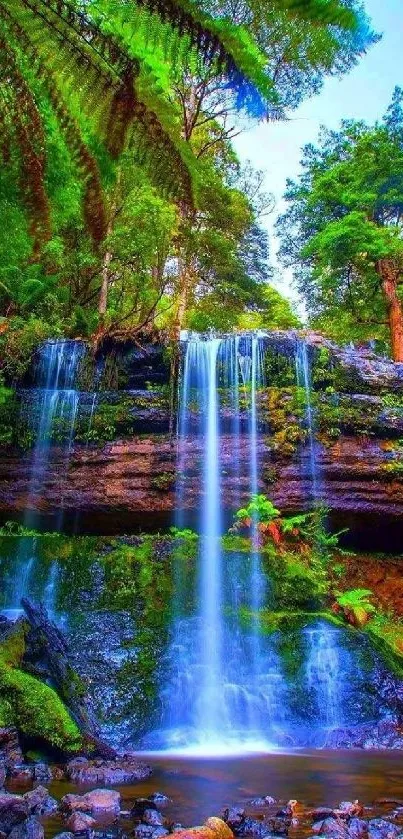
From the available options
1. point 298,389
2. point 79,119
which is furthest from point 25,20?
point 298,389

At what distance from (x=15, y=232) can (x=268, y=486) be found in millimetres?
7115

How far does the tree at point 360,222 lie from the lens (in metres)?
15.9

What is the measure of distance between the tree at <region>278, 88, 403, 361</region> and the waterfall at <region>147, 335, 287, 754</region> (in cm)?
631

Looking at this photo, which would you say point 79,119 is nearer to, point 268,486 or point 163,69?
point 163,69

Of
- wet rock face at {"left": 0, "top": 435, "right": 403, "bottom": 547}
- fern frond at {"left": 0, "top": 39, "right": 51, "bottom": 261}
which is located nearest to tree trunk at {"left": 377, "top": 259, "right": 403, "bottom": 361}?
wet rock face at {"left": 0, "top": 435, "right": 403, "bottom": 547}

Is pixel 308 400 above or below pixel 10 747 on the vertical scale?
above

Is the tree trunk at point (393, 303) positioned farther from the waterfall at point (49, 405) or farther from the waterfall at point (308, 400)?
the waterfall at point (49, 405)

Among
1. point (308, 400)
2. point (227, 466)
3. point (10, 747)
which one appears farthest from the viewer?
point (308, 400)

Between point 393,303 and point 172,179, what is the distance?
1603 cm

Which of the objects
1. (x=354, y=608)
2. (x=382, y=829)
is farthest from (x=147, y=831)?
(x=354, y=608)

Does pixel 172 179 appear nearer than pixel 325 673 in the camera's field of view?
Yes

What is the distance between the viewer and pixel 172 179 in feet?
5.09

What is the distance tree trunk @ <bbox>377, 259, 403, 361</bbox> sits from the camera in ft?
52.8

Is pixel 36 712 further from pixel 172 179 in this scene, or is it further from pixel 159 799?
pixel 172 179
